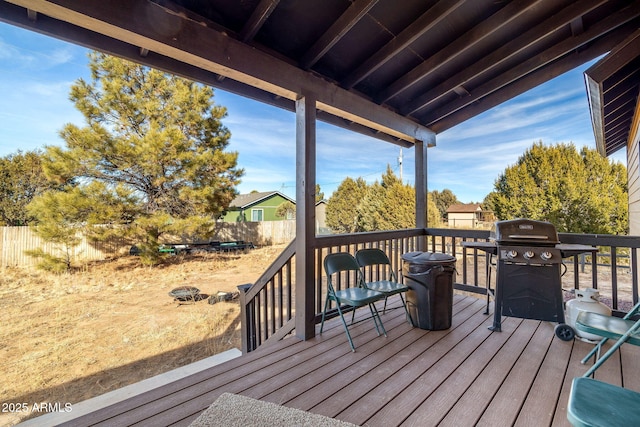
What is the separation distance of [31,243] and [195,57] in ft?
36.9

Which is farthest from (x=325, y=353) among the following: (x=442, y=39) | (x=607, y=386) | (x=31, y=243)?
(x=31, y=243)

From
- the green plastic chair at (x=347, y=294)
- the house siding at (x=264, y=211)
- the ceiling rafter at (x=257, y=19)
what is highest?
the ceiling rafter at (x=257, y=19)

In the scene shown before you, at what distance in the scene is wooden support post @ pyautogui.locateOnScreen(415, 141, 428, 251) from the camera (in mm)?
4145

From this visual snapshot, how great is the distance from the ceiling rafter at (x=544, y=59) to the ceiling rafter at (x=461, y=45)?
2.23 feet

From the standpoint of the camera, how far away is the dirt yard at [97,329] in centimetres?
404

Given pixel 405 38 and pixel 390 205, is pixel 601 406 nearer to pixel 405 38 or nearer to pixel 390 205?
pixel 405 38

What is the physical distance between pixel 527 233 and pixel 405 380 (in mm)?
1809

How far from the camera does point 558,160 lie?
9.62m

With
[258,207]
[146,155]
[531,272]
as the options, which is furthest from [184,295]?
[258,207]

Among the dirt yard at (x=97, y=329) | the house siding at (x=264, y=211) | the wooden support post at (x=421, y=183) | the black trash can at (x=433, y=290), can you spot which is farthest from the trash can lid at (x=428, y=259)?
the house siding at (x=264, y=211)

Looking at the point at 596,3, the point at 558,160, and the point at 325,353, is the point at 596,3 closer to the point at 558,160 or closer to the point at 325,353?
the point at 325,353

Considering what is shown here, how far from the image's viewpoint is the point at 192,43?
1.92 metres

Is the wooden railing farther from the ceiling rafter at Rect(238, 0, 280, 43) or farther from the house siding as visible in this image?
the house siding

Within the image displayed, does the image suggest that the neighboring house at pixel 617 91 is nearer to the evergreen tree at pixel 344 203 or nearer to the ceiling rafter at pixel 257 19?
the ceiling rafter at pixel 257 19
